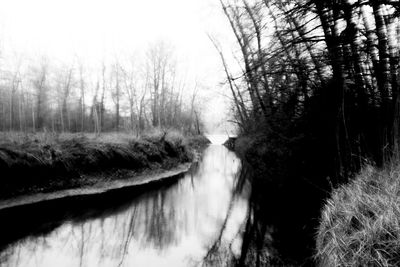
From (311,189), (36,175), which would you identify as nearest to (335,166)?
(311,189)

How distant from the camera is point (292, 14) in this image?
2.44 meters

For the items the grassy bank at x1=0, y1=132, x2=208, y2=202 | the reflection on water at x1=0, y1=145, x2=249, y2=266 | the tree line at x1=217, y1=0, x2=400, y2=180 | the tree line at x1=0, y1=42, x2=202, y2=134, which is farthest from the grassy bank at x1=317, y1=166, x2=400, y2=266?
the tree line at x1=0, y1=42, x2=202, y2=134

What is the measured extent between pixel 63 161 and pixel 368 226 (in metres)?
7.10

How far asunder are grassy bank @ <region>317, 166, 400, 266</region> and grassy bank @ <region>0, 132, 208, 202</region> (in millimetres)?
6461

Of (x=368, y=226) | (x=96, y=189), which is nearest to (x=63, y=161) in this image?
(x=96, y=189)

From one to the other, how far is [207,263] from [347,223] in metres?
2.19

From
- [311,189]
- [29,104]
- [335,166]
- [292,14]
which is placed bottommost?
[311,189]

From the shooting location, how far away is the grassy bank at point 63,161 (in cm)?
455

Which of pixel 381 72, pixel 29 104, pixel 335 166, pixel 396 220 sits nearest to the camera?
pixel 396 220

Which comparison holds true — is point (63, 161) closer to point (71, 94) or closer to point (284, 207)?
point (284, 207)

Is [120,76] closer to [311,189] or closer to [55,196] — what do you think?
[55,196]

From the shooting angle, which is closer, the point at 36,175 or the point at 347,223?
the point at 347,223

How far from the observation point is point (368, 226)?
1758 millimetres

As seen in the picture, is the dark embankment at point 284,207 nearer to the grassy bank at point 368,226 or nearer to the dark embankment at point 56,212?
the grassy bank at point 368,226
